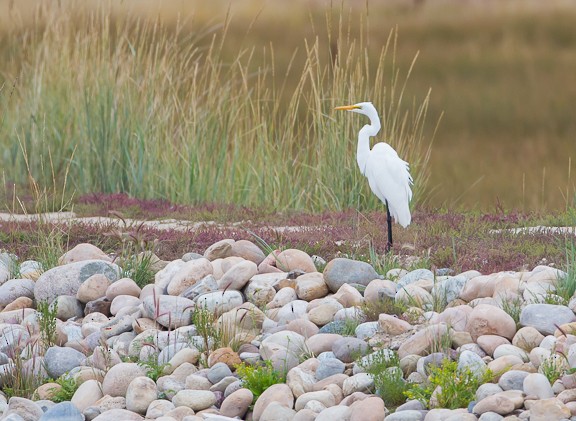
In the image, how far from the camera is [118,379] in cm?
395

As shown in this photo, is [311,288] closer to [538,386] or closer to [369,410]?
[369,410]

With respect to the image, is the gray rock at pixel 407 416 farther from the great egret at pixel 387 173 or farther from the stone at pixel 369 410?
the great egret at pixel 387 173

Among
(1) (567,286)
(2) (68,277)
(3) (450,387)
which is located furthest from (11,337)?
(1) (567,286)

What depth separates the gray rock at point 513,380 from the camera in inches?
137

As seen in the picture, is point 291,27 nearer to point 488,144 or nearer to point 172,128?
point 488,144

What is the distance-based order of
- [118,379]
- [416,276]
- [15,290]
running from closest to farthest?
[118,379], [416,276], [15,290]

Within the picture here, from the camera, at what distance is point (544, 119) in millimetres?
13758

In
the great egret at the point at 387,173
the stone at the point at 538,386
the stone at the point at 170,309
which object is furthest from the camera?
the great egret at the point at 387,173

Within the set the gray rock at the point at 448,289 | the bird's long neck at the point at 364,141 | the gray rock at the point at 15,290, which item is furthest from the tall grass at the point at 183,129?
the gray rock at the point at 448,289

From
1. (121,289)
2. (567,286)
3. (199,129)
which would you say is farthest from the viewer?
(199,129)

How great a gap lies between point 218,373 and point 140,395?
0.31 m

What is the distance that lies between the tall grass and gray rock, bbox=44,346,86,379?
3.30m

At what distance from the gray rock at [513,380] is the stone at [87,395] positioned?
1532 millimetres

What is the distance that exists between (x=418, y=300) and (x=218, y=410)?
0.99 metres
